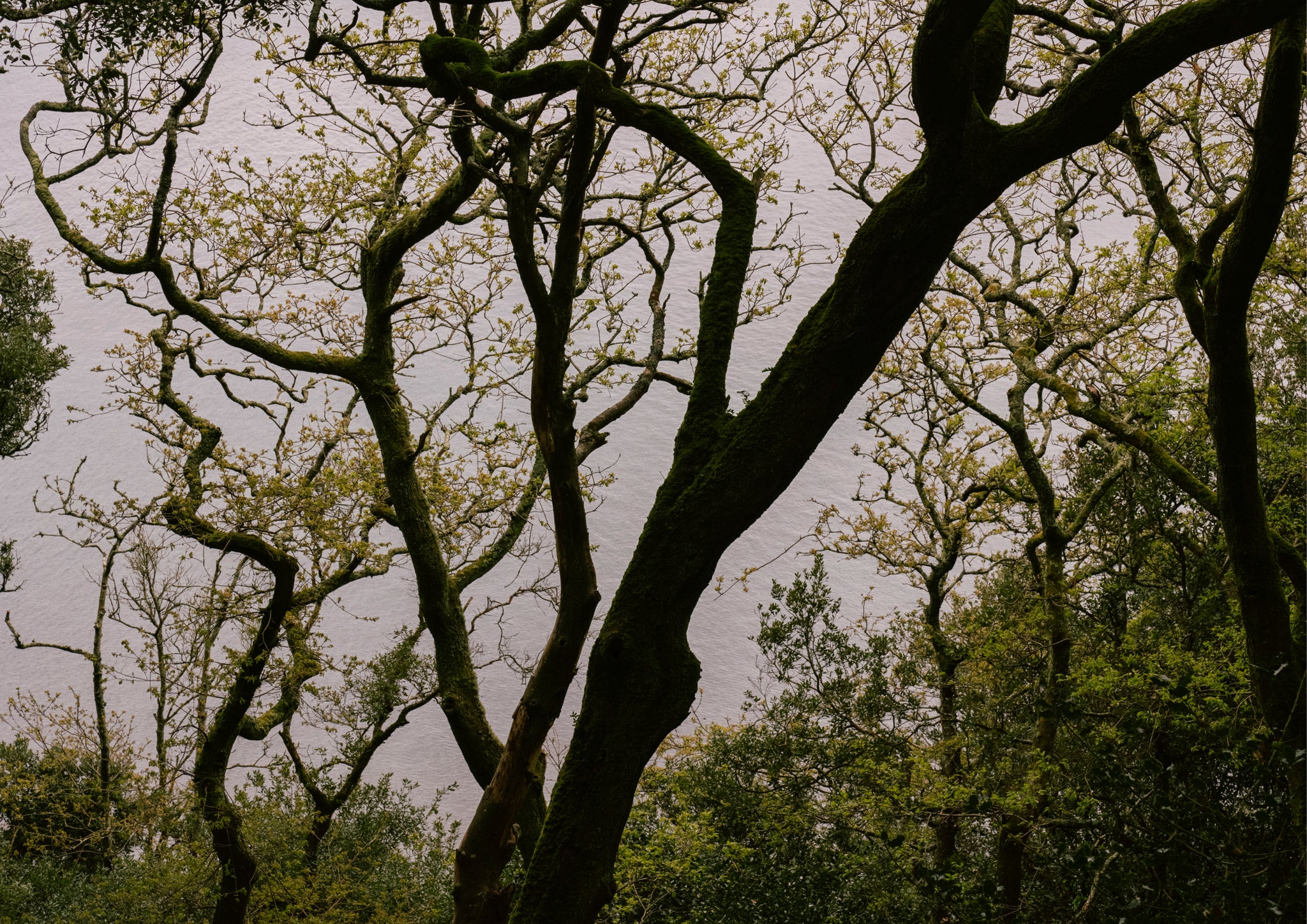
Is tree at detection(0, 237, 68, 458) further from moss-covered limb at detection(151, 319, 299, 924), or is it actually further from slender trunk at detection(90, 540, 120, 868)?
moss-covered limb at detection(151, 319, 299, 924)

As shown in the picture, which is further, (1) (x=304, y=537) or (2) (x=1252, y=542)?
(1) (x=304, y=537)

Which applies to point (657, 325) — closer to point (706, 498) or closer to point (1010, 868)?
point (706, 498)

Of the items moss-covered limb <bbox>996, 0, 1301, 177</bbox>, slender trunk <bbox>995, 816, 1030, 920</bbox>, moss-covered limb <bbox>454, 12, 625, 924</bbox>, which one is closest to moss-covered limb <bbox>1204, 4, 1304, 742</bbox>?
moss-covered limb <bbox>996, 0, 1301, 177</bbox>

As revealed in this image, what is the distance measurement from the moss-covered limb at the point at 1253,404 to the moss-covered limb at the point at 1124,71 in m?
1.00

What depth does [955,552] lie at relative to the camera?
8.27 metres

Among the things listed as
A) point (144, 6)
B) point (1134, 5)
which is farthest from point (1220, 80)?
point (144, 6)

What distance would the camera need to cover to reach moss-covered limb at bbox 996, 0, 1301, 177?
2.39 meters

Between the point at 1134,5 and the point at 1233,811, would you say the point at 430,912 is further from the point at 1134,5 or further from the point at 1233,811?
the point at 1134,5

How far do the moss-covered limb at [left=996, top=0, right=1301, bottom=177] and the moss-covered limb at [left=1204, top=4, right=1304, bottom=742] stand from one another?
39.4 inches

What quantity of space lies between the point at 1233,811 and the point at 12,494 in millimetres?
13759

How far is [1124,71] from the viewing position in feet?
8.10

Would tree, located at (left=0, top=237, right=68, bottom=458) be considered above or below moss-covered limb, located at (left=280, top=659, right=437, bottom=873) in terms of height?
above

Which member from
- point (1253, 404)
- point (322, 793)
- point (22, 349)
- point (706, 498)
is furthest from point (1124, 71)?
point (22, 349)

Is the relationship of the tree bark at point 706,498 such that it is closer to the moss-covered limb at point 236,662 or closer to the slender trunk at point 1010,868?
the moss-covered limb at point 236,662
